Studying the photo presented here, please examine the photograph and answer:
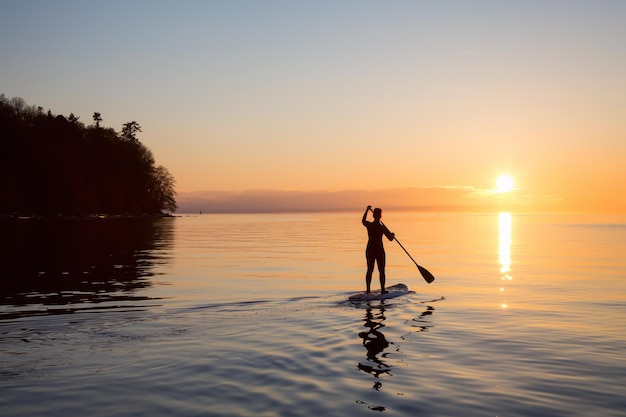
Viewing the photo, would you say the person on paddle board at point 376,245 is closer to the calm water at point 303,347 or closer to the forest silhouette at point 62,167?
the calm water at point 303,347

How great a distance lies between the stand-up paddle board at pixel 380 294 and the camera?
797 inches

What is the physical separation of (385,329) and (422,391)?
5.57 meters

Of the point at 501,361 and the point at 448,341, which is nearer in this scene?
the point at 501,361

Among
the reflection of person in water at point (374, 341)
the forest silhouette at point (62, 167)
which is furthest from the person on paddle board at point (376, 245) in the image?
the forest silhouette at point (62, 167)

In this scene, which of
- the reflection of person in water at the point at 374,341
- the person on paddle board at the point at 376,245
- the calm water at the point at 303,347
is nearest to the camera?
the calm water at the point at 303,347

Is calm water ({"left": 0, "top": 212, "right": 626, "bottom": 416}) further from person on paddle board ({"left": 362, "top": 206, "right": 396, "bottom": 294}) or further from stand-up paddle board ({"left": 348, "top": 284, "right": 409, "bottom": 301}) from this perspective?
person on paddle board ({"left": 362, "top": 206, "right": 396, "bottom": 294})

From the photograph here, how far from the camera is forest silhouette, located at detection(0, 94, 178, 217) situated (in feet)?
362

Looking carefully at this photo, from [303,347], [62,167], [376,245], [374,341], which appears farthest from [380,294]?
[62,167]

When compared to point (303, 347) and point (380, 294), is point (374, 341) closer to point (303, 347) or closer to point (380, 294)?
point (303, 347)

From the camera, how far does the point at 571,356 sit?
39.8 feet

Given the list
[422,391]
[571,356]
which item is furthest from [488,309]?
[422,391]

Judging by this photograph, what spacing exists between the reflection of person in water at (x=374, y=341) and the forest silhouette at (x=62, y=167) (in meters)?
105

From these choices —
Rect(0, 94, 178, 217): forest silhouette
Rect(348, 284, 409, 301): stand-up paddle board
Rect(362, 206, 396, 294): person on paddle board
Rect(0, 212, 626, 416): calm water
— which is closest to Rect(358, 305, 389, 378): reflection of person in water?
Rect(0, 212, 626, 416): calm water

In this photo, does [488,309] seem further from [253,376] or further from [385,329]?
[253,376]
